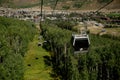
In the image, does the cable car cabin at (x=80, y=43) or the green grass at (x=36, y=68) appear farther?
the green grass at (x=36, y=68)

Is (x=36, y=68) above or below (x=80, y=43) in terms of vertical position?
below

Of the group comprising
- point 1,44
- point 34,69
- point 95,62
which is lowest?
point 34,69

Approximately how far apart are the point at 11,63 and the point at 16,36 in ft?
160

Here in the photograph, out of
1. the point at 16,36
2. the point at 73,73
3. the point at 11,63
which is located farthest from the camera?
the point at 16,36

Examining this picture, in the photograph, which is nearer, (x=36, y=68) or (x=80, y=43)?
(x=80, y=43)

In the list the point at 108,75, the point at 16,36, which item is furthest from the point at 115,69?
the point at 16,36

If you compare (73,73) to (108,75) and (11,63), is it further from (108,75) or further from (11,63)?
(11,63)

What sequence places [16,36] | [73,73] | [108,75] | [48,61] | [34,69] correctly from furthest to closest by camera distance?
[16,36] → [48,61] → [34,69] → [108,75] → [73,73]

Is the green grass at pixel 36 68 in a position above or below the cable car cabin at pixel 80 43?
below

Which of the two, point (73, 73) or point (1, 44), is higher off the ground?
point (1, 44)

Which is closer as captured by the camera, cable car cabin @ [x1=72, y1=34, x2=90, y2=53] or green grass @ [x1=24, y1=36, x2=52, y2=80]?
cable car cabin @ [x1=72, y1=34, x2=90, y2=53]

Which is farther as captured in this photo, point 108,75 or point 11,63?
point 108,75

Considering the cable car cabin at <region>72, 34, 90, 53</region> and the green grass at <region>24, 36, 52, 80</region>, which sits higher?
the cable car cabin at <region>72, 34, 90, 53</region>

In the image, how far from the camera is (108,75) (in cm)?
6775
